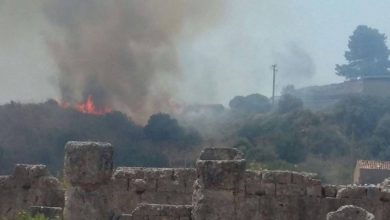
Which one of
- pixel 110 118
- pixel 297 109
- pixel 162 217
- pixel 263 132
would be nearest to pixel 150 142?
pixel 110 118

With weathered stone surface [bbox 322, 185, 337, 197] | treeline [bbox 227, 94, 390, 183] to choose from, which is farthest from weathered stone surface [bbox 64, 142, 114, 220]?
treeline [bbox 227, 94, 390, 183]

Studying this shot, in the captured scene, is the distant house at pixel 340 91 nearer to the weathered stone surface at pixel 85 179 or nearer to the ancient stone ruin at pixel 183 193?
the ancient stone ruin at pixel 183 193

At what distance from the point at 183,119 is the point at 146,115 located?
9.47m

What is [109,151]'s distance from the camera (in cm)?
1341

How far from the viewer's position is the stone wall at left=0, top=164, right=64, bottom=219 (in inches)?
680

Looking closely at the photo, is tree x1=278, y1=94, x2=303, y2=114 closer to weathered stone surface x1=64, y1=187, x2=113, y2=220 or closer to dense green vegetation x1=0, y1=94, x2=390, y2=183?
dense green vegetation x1=0, y1=94, x2=390, y2=183

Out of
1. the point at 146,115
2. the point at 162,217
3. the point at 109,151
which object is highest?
the point at 146,115

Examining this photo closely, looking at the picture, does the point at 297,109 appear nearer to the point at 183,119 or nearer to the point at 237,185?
the point at 183,119

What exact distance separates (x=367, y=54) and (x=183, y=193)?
95.6 metres

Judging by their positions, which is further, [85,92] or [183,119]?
[183,119]

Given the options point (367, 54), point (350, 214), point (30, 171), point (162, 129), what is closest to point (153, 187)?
point (30, 171)

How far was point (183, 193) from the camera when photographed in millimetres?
16734

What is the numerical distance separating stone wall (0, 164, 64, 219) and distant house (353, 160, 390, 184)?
3309 cm

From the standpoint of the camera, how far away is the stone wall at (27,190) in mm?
17281
